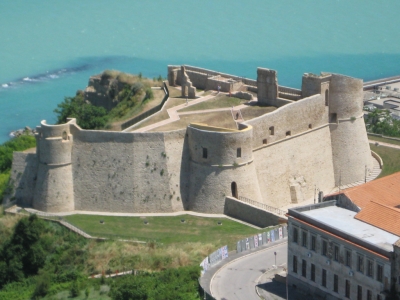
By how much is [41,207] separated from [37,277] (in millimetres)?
6311

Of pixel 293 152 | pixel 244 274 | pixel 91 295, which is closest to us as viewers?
pixel 244 274

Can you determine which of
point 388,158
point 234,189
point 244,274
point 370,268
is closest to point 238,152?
point 234,189

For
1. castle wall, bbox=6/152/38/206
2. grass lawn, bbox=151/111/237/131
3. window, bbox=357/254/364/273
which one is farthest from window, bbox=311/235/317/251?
castle wall, bbox=6/152/38/206

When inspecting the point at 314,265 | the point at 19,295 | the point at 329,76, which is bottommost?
the point at 19,295

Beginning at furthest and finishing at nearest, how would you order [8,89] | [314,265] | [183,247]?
[8,89], [183,247], [314,265]

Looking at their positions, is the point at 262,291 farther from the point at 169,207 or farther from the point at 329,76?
the point at 329,76

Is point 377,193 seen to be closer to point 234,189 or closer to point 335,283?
point 335,283

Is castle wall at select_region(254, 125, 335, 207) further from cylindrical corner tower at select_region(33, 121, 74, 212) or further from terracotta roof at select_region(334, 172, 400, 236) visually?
terracotta roof at select_region(334, 172, 400, 236)

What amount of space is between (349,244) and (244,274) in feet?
26.9

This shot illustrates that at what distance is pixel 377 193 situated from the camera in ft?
197

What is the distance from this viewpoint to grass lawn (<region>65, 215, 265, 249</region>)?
2655 inches

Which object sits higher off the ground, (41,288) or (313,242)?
(313,242)

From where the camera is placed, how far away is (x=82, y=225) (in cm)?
7012

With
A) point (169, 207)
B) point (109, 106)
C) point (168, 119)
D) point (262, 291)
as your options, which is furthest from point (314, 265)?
point (109, 106)
